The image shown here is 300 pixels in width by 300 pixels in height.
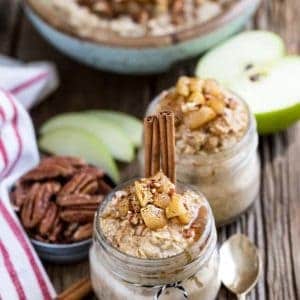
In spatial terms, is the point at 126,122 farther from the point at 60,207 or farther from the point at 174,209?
the point at 174,209

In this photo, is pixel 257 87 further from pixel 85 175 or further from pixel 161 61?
pixel 85 175

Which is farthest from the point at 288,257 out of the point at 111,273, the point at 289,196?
the point at 111,273

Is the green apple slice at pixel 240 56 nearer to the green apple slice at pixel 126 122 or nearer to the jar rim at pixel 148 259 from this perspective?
the green apple slice at pixel 126 122

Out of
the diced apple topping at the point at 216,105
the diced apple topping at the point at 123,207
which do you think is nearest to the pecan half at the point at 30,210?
the diced apple topping at the point at 123,207

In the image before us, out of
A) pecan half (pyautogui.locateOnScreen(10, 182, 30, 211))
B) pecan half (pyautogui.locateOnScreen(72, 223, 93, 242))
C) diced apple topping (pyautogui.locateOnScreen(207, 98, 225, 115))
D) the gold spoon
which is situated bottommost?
the gold spoon

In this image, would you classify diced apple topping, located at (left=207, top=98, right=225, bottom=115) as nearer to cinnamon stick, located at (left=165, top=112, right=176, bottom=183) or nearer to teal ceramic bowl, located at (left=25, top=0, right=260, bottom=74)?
cinnamon stick, located at (left=165, top=112, right=176, bottom=183)

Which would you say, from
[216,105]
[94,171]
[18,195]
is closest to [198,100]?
[216,105]

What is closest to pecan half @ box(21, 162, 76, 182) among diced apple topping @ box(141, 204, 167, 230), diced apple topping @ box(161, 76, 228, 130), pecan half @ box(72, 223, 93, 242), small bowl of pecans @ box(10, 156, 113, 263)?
small bowl of pecans @ box(10, 156, 113, 263)

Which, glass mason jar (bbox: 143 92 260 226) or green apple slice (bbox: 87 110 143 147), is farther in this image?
green apple slice (bbox: 87 110 143 147)
